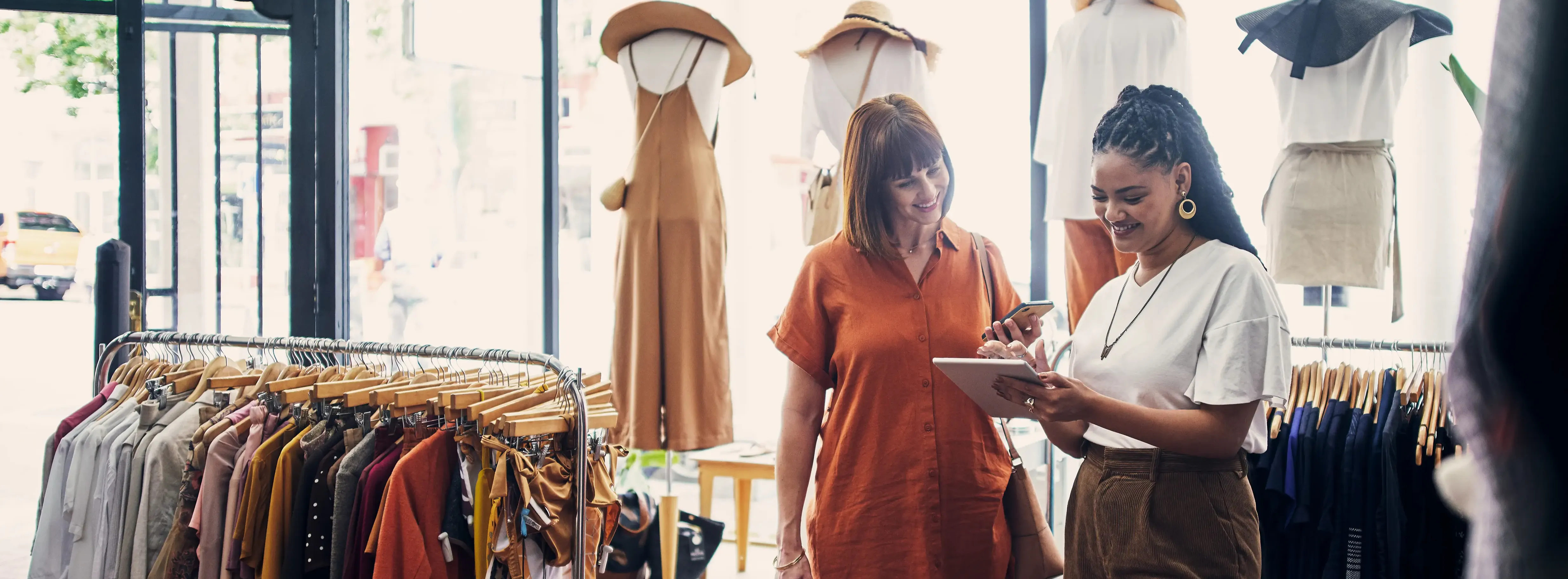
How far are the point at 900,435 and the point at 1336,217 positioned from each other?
183 centimetres

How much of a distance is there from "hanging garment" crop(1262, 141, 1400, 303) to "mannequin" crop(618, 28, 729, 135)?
1919 millimetres

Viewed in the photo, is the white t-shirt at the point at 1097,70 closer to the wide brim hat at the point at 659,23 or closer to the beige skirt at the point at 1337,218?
the beige skirt at the point at 1337,218

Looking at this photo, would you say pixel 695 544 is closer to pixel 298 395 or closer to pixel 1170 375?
pixel 298 395

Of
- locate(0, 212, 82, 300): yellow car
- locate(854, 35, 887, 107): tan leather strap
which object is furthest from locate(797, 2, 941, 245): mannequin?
locate(0, 212, 82, 300): yellow car

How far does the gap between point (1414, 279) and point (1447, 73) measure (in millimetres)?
663

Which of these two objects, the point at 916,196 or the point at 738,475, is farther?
the point at 738,475

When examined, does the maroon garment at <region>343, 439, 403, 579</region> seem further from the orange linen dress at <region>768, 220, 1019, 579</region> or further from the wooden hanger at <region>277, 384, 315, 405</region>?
the orange linen dress at <region>768, 220, 1019, 579</region>

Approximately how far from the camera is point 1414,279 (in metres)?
3.28

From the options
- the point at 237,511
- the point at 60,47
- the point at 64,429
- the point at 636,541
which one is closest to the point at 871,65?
the point at 636,541

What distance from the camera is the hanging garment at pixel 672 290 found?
3.54m

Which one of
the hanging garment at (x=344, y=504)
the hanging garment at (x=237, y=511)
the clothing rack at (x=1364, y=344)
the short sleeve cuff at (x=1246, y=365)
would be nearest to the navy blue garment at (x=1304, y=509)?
the clothing rack at (x=1364, y=344)

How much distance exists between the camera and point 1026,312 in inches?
73.6

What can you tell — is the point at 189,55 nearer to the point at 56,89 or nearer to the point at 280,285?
the point at 56,89

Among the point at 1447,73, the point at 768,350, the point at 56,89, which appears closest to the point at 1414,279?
the point at 1447,73
